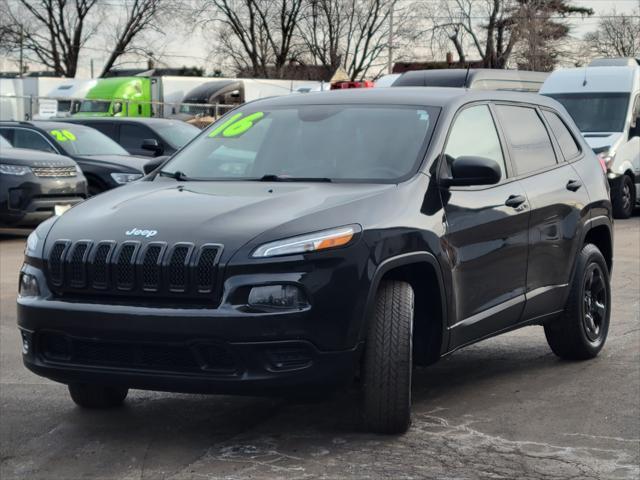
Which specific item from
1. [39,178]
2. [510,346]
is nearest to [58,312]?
[510,346]

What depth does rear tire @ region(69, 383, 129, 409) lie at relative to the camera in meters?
5.92

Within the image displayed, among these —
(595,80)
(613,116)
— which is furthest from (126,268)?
(595,80)

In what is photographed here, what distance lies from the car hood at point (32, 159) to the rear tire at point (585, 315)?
30.7ft

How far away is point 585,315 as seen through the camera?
7.20 metres

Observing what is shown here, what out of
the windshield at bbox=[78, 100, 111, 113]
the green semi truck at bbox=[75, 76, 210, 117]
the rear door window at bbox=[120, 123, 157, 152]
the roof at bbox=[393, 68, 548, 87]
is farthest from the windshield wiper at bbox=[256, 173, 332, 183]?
the windshield at bbox=[78, 100, 111, 113]

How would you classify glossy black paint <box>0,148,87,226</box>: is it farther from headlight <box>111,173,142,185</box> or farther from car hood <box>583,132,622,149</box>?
car hood <box>583,132,622,149</box>

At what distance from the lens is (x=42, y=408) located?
19.8 feet

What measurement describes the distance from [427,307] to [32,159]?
10.4 meters

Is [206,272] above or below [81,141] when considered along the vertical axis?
above

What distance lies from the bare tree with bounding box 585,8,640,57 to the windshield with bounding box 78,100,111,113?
30292 millimetres

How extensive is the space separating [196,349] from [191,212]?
66 centimetres

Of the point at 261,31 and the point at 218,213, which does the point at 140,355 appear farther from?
the point at 261,31

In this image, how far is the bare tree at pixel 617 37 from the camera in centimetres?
5734

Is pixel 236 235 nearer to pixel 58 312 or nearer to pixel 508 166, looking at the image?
pixel 58 312
